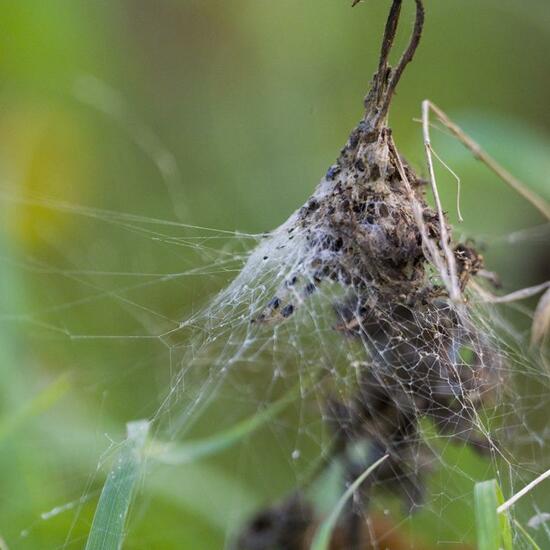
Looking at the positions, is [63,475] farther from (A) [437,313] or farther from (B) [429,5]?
(B) [429,5]

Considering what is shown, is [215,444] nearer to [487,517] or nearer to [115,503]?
[115,503]

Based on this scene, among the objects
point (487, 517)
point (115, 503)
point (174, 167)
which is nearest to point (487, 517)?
point (487, 517)

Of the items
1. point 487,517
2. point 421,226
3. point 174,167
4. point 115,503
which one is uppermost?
point 174,167

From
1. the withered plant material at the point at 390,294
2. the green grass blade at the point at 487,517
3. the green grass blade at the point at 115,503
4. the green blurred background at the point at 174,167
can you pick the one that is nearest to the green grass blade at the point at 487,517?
the green grass blade at the point at 487,517

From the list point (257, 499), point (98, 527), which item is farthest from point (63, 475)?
point (98, 527)

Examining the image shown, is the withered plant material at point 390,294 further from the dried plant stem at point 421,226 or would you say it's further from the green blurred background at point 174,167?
the green blurred background at point 174,167
